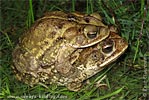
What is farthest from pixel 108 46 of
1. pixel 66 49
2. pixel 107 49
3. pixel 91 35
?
pixel 66 49

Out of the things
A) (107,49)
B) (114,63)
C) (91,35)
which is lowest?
(114,63)

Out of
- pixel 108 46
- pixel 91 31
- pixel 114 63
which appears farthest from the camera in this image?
pixel 114 63

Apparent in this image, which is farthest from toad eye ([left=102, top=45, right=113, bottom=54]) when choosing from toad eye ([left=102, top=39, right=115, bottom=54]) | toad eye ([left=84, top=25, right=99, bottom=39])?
toad eye ([left=84, top=25, right=99, bottom=39])

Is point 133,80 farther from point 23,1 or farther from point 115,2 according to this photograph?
point 23,1

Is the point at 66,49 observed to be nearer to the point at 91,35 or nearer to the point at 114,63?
the point at 91,35

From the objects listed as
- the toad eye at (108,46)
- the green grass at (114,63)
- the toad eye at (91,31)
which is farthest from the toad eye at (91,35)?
the green grass at (114,63)

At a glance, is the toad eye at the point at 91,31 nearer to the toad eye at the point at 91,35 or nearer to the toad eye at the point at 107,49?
the toad eye at the point at 91,35

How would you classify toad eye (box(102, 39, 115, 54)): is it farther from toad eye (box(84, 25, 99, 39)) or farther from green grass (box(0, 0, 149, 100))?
green grass (box(0, 0, 149, 100))
